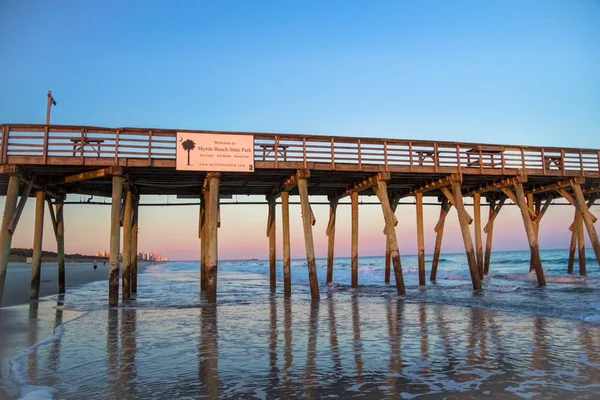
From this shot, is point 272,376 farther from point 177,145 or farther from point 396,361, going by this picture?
point 177,145

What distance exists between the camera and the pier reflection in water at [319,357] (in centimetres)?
570

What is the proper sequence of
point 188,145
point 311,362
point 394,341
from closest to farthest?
1. point 311,362
2. point 394,341
3. point 188,145

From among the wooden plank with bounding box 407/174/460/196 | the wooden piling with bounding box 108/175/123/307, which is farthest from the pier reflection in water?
the wooden plank with bounding box 407/174/460/196

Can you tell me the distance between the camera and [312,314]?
42.8ft

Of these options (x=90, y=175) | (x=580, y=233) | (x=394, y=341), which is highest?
(x=90, y=175)

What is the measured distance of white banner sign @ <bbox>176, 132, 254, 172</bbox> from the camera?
15.1 m

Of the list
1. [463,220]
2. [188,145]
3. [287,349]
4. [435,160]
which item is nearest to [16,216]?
[188,145]

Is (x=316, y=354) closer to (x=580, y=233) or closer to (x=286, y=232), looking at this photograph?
(x=286, y=232)

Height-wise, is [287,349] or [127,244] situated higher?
[127,244]

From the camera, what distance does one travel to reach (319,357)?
7461 mm

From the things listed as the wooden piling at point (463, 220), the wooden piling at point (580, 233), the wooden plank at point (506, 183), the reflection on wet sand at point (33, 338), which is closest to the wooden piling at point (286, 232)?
the wooden piling at point (463, 220)

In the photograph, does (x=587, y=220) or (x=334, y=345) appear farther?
(x=587, y=220)

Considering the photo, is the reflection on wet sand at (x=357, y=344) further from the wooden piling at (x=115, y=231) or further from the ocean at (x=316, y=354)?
the wooden piling at (x=115, y=231)

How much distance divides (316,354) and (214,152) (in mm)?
9538
